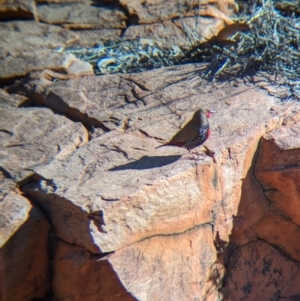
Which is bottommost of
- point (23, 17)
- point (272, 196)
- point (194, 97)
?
point (272, 196)

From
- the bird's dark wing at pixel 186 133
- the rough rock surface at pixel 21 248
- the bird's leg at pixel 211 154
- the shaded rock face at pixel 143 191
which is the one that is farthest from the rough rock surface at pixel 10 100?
the bird's leg at pixel 211 154

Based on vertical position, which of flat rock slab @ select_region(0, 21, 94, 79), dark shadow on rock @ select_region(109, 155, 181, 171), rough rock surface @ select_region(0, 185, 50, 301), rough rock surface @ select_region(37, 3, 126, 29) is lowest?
rough rock surface @ select_region(0, 185, 50, 301)

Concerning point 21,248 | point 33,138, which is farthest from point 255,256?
point 33,138

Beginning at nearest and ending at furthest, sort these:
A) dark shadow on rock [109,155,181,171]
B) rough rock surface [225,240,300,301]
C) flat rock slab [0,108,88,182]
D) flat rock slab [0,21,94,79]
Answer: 1. dark shadow on rock [109,155,181,171]
2. flat rock slab [0,108,88,182]
3. rough rock surface [225,240,300,301]
4. flat rock slab [0,21,94,79]

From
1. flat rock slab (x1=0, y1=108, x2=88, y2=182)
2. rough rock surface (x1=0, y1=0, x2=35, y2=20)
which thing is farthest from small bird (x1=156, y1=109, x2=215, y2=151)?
rough rock surface (x1=0, y1=0, x2=35, y2=20)

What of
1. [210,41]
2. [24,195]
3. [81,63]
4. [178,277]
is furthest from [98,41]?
[178,277]

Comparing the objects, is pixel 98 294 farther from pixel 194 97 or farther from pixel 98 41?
pixel 98 41

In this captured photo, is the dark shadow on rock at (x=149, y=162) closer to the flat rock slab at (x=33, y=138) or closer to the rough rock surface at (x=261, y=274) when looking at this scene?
the flat rock slab at (x=33, y=138)

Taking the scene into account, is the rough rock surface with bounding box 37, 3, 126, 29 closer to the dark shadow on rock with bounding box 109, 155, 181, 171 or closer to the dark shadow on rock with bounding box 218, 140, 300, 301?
the dark shadow on rock with bounding box 109, 155, 181, 171
